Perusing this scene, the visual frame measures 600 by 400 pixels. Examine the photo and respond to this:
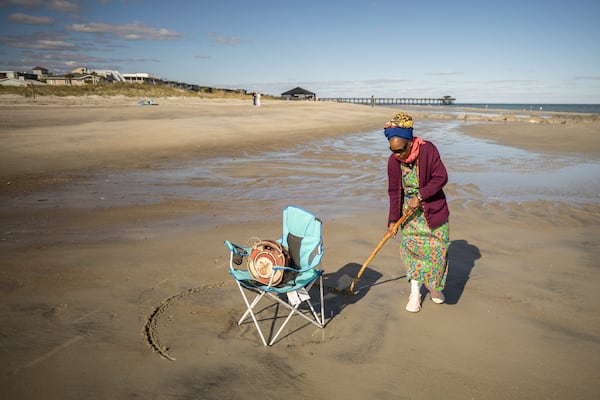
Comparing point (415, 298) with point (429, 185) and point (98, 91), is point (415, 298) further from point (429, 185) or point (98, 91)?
point (98, 91)

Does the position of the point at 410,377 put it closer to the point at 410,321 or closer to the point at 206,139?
the point at 410,321

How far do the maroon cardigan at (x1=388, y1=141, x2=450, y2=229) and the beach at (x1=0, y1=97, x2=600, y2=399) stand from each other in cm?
103

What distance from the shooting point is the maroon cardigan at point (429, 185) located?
372 centimetres

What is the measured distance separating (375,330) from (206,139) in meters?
13.9

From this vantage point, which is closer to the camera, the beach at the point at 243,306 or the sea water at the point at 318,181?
the beach at the point at 243,306

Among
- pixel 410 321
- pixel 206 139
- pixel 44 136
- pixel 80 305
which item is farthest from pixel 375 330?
pixel 44 136

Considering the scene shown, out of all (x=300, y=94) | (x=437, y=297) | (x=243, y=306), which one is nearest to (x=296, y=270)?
(x=243, y=306)

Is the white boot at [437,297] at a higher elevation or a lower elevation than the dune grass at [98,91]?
lower

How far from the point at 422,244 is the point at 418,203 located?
0.47 meters

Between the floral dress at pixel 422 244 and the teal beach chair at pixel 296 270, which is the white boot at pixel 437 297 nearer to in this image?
the floral dress at pixel 422 244

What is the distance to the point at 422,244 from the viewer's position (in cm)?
404

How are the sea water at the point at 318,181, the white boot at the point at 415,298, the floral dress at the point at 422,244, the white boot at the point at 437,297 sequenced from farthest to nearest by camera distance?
the sea water at the point at 318,181, the white boot at the point at 437,297, the white boot at the point at 415,298, the floral dress at the point at 422,244

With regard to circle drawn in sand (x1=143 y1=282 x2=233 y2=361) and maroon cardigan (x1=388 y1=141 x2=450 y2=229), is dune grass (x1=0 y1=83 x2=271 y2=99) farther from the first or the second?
maroon cardigan (x1=388 y1=141 x2=450 y2=229)

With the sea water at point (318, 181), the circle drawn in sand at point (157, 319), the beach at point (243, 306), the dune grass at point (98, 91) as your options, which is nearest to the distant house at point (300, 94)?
the dune grass at point (98, 91)
